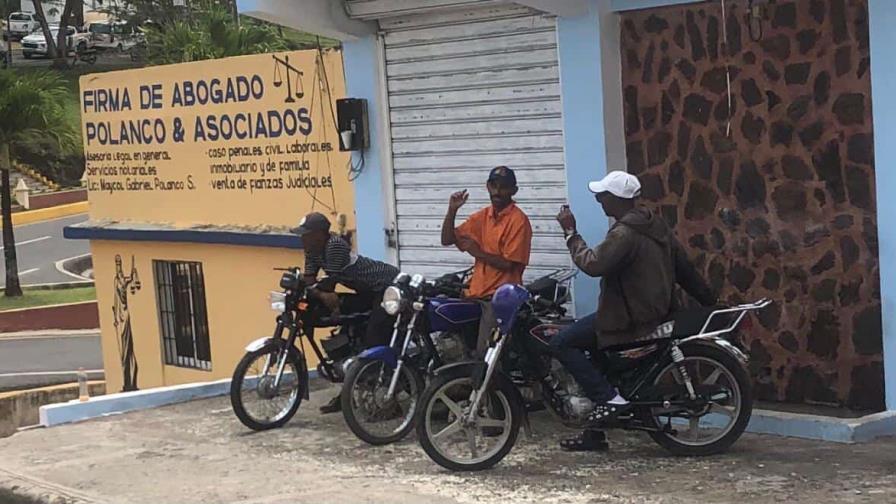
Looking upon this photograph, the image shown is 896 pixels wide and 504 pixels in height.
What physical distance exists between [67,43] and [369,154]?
144 ft

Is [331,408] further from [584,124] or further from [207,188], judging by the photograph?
[207,188]

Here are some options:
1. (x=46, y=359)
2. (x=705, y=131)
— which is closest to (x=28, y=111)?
(x=46, y=359)

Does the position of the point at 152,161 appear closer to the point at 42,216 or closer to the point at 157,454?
the point at 157,454

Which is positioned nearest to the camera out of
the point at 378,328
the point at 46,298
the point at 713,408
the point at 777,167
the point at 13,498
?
the point at 713,408

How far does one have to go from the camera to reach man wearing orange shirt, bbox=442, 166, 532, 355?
8180mm

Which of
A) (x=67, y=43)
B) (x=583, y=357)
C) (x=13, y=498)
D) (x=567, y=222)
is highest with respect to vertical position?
(x=67, y=43)

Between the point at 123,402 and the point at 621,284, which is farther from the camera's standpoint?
the point at 123,402

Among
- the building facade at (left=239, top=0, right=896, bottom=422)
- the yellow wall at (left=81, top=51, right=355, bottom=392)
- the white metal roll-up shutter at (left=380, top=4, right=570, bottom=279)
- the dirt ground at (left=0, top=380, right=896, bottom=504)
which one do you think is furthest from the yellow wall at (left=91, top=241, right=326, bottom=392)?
the dirt ground at (left=0, top=380, right=896, bottom=504)

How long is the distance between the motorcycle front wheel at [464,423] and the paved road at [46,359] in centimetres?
1146

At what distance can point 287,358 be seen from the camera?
869 centimetres

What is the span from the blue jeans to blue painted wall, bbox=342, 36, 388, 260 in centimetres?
371

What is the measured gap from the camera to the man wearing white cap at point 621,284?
7004 mm

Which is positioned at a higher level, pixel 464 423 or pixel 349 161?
pixel 349 161

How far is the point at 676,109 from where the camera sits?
8469 mm
